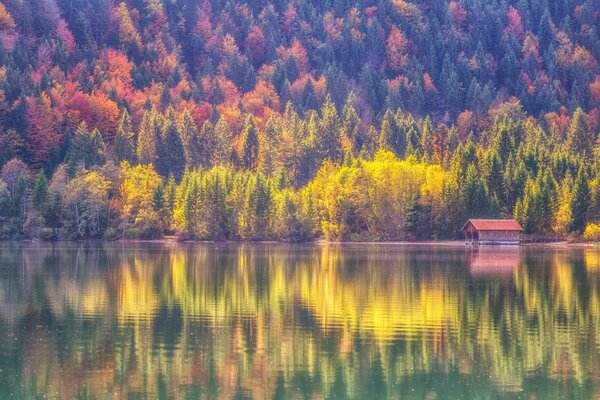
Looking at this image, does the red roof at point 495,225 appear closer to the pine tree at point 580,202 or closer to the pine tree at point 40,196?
the pine tree at point 580,202

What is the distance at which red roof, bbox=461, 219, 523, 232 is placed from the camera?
146 m

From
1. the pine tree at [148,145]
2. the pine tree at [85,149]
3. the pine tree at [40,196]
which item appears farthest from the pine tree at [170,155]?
the pine tree at [40,196]

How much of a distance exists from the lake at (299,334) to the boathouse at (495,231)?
61.0 m

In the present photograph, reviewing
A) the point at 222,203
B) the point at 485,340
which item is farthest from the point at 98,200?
the point at 485,340

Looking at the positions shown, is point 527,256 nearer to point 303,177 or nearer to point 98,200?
point 98,200

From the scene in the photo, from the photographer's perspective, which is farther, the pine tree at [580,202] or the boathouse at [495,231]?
the boathouse at [495,231]

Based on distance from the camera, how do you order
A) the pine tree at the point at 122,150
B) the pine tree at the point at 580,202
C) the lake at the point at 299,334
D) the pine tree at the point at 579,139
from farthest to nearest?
Answer: 1. the pine tree at the point at 579,139
2. the pine tree at the point at 122,150
3. the pine tree at the point at 580,202
4. the lake at the point at 299,334

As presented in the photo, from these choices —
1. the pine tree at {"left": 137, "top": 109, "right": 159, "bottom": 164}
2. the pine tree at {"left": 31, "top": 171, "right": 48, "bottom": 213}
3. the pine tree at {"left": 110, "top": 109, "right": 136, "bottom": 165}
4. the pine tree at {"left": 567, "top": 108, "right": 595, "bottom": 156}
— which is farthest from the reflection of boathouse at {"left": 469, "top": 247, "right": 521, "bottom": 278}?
the pine tree at {"left": 137, "top": 109, "right": 159, "bottom": 164}

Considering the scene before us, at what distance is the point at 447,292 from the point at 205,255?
2003 inches

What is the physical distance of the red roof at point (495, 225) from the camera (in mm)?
145625

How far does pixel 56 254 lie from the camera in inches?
4476

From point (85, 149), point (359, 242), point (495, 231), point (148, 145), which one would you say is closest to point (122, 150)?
point (148, 145)

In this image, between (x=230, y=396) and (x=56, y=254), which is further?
(x=56, y=254)

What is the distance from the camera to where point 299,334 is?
47.1 m
